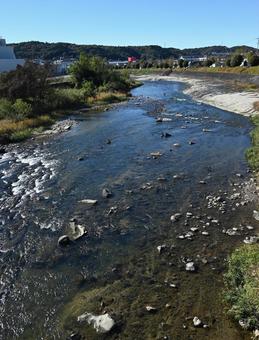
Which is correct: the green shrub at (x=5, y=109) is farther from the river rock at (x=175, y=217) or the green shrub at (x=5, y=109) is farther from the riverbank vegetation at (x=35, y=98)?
the river rock at (x=175, y=217)

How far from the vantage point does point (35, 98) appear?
160ft

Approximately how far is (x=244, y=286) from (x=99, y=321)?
4106 mm

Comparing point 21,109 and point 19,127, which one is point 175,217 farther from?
point 21,109

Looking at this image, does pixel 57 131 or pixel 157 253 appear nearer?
pixel 157 253

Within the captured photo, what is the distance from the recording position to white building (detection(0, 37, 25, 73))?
86.6 m

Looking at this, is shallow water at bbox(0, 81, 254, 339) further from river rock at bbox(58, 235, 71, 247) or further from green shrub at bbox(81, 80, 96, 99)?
green shrub at bbox(81, 80, 96, 99)

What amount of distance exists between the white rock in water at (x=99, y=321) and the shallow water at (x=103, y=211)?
0.85 metres

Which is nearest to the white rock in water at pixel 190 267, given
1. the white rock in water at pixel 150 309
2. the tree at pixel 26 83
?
the white rock in water at pixel 150 309

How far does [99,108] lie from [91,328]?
149 feet

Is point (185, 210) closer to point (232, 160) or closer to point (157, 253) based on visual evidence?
point (157, 253)

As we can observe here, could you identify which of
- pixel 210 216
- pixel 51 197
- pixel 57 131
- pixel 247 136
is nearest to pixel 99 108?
pixel 57 131

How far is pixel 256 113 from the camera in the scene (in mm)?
43125

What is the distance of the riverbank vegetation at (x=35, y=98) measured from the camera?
39.3 metres

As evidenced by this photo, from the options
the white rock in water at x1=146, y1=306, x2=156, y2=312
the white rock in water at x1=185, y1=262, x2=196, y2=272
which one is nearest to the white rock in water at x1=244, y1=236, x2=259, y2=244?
the white rock in water at x1=185, y1=262, x2=196, y2=272
